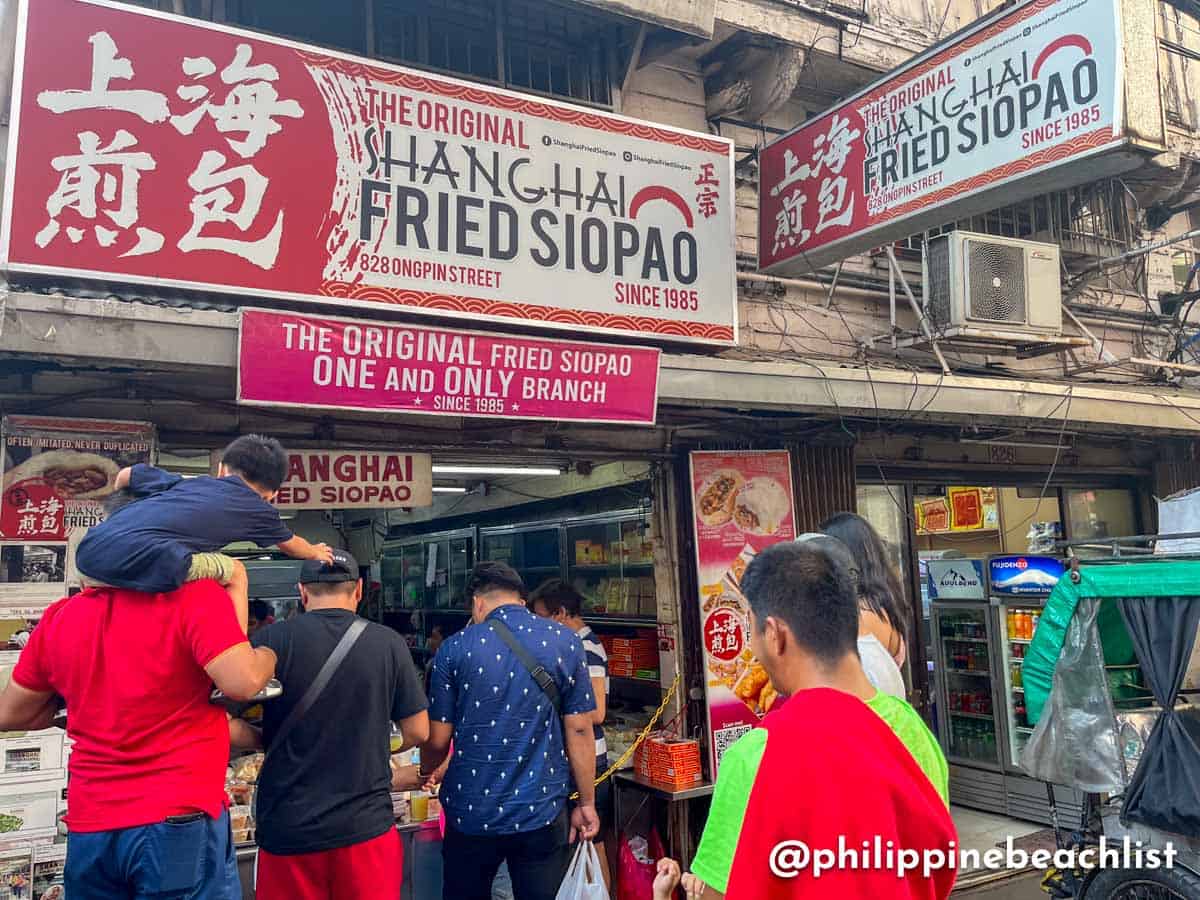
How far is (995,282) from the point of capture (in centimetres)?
734

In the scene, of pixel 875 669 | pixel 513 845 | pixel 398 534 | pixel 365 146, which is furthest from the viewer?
pixel 398 534

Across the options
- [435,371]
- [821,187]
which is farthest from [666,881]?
[821,187]

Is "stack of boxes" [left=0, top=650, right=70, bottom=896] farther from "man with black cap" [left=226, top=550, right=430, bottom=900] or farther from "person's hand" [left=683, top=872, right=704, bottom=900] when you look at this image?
"person's hand" [left=683, top=872, right=704, bottom=900]

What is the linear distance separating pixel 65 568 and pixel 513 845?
2.80 m

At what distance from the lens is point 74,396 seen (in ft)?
16.5

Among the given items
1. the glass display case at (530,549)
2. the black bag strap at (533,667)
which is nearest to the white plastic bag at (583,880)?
the black bag strap at (533,667)

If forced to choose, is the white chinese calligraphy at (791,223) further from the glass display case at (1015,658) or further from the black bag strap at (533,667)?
the glass display case at (1015,658)

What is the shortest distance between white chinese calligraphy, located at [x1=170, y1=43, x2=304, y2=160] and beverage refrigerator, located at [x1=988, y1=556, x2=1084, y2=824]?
7.41 meters

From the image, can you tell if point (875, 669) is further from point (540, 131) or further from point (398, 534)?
point (398, 534)

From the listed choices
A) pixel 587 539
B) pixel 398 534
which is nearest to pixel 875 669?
pixel 587 539

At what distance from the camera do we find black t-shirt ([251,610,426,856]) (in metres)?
3.54

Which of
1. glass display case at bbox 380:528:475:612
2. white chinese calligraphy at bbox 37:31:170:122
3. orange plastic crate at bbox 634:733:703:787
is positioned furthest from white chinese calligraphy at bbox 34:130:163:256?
glass display case at bbox 380:528:475:612

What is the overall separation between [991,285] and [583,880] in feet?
18.1

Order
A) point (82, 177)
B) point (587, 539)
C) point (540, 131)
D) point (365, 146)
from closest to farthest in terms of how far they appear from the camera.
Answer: point (82, 177) → point (365, 146) → point (540, 131) → point (587, 539)
